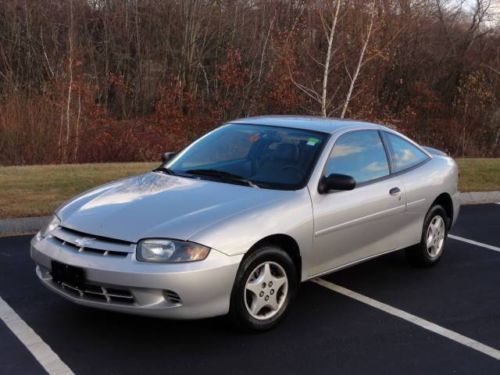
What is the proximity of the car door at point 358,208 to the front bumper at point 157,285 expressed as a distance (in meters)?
1.01

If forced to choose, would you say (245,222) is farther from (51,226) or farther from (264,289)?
(51,226)

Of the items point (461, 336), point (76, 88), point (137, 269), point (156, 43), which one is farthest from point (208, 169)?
point (156, 43)

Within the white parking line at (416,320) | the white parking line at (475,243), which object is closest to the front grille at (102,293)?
the white parking line at (416,320)

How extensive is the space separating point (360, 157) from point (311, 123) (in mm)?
531

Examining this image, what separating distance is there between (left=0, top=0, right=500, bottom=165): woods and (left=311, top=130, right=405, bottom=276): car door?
10.2m

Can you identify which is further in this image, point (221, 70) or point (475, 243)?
point (221, 70)

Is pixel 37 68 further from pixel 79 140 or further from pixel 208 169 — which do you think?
pixel 208 169

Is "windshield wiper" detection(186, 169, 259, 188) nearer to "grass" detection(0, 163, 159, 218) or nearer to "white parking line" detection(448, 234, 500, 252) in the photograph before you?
"grass" detection(0, 163, 159, 218)

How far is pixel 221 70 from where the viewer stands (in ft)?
76.9

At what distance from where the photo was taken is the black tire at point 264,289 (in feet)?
14.4

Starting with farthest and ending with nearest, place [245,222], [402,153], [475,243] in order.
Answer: [475,243] → [402,153] → [245,222]

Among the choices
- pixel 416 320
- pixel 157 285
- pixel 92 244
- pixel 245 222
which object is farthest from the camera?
pixel 416 320

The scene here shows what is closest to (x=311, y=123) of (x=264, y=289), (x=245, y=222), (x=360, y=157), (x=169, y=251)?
(x=360, y=157)

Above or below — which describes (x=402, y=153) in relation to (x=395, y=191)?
above
